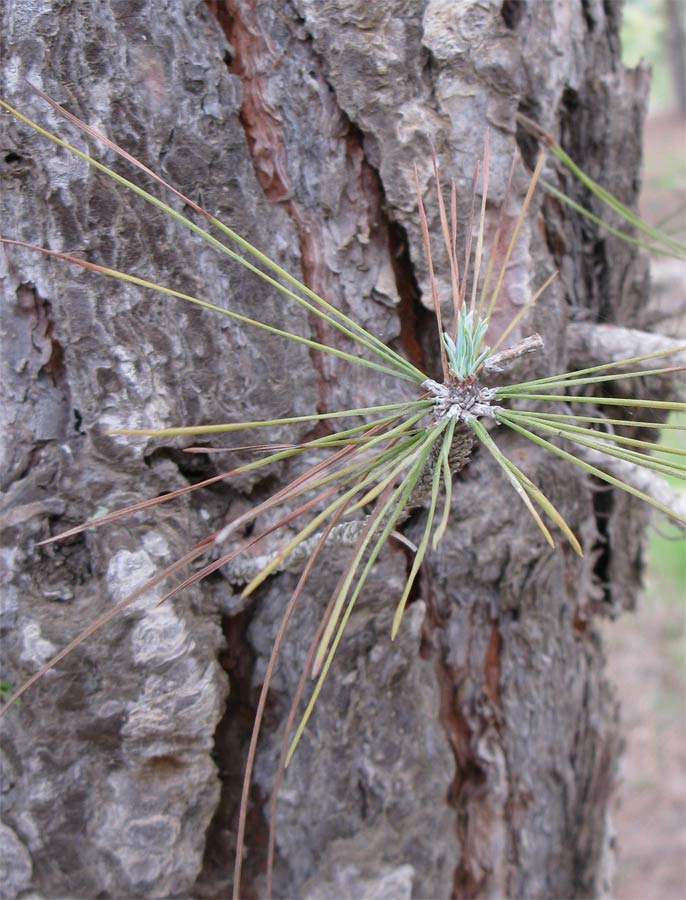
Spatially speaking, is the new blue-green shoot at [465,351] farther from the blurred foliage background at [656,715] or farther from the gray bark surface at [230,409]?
the blurred foliage background at [656,715]

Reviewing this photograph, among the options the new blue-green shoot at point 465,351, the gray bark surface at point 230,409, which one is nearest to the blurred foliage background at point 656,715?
the gray bark surface at point 230,409

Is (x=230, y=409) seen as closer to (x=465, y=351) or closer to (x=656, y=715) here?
(x=465, y=351)

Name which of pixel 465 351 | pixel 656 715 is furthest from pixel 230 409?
pixel 656 715

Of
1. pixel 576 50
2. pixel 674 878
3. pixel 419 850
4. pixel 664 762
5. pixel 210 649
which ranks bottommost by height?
pixel 674 878

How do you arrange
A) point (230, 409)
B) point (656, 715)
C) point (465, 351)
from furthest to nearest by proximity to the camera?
point (656, 715), point (230, 409), point (465, 351)

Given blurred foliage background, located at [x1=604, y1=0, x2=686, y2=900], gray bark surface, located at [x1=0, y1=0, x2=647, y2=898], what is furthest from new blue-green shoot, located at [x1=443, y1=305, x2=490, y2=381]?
blurred foliage background, located at [x1=604, y1=0, x2=686, y2=900]

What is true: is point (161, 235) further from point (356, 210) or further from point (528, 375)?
point (528, 375)

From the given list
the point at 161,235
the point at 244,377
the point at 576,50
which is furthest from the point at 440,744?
the point at 576,50

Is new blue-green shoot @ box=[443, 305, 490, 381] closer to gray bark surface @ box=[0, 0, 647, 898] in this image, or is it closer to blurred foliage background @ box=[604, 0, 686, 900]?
gray bark surface @ box=[0, 0, 647, 898]
